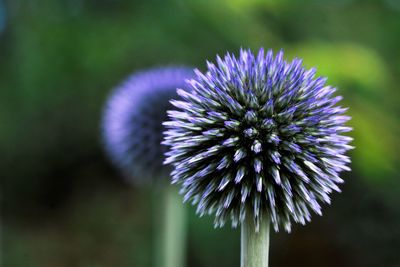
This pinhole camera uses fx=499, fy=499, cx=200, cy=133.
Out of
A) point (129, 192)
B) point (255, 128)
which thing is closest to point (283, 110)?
point (255, 128)

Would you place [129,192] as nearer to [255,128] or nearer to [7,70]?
[7,70]

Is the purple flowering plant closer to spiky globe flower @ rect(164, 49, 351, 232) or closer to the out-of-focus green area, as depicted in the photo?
the out-of-focus green area

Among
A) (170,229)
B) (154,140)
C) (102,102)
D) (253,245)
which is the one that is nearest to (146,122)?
(154,140)

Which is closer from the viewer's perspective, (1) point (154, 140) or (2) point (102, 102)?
(1) point (154, 140)

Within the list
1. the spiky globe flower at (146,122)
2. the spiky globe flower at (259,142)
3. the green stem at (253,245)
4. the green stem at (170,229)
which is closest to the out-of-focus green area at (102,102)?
the spiky globe flower at (146,122)

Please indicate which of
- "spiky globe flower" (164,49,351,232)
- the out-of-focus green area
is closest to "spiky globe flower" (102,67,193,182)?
the out-of-focus green area

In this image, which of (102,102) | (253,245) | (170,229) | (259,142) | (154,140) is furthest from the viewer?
(102,102)

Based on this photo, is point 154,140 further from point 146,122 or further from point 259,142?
point 259,142
